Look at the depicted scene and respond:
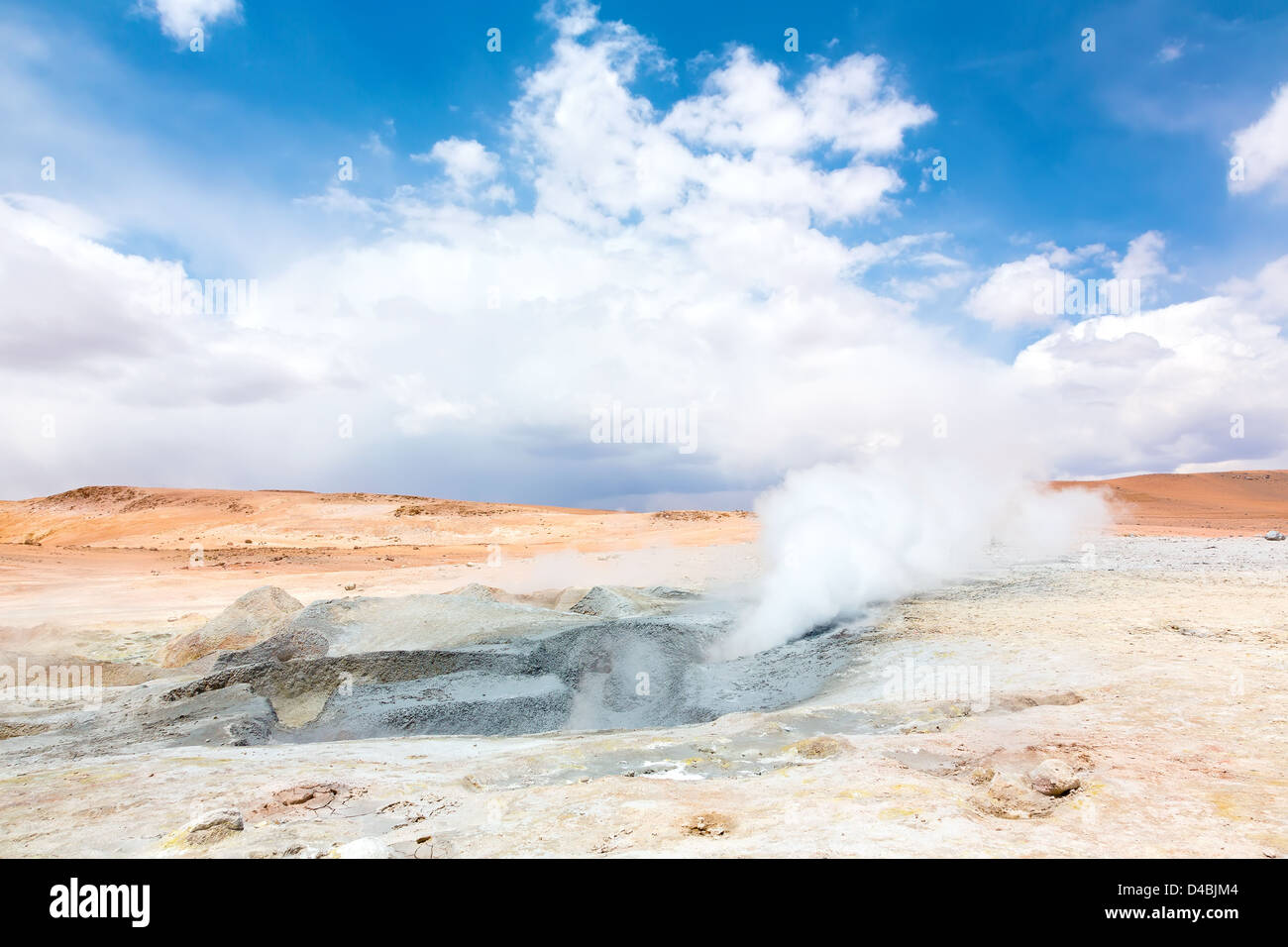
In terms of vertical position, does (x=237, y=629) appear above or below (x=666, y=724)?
above

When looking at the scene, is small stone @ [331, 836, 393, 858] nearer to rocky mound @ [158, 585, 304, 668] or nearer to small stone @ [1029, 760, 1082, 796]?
Answer: small stone @ [1029, 760, 1082, 796]

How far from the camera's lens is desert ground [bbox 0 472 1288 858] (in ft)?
12.3

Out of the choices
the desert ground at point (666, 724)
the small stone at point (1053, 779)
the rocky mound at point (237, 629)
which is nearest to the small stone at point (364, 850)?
the desert ground at point (666, 724)

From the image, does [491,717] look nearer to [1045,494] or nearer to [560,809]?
[560,809]

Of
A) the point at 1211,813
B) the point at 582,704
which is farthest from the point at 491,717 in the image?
the point at 1211,813

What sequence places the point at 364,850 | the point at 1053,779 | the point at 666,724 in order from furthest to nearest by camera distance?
1. the point at 666,724
2. the point at 1053,779
3. the point at 364,850

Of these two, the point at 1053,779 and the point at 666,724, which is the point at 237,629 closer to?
the point at 666,724

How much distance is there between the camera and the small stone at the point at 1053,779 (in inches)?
160

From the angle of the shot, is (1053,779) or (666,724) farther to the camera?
(666,724)

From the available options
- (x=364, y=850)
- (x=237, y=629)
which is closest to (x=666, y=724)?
(x=364, y=850)

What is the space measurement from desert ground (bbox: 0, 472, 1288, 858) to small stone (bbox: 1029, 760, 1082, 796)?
2cm

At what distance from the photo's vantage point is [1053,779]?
4.12 m

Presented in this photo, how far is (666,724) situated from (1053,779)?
16.3 feet
